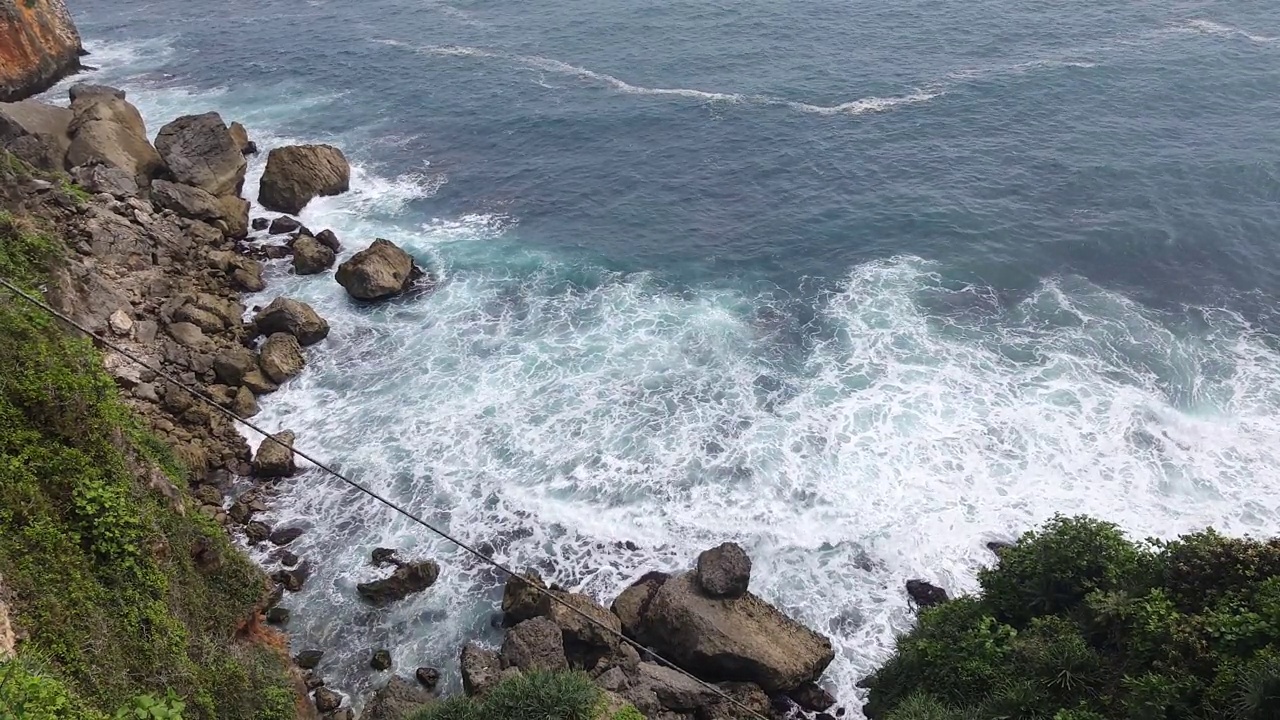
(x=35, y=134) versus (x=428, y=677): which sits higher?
(x=35, y=134)

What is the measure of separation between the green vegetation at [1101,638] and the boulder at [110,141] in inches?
1812

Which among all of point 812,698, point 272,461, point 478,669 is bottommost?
point 812,698

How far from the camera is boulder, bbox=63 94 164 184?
137ft

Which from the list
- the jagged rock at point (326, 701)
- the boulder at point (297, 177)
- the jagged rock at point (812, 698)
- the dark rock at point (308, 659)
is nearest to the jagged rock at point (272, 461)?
the dark rock at point (308, 659)

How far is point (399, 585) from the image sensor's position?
84.2ft

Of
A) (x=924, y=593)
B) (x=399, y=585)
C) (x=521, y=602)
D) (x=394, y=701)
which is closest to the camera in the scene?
(x=394, y=701)

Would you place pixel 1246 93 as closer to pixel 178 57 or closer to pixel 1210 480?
pixel 1210 480

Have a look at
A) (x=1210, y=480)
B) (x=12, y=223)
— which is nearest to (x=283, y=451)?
(x=12, y=223)

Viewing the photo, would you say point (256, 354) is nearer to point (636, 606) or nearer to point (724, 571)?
point (636, 606)

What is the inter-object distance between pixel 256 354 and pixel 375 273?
7.12 m

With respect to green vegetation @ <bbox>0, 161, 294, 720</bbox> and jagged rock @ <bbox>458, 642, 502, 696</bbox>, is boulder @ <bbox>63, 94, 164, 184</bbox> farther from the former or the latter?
jagged rock @ <bbox>458, 642, 502, 696</bbox>

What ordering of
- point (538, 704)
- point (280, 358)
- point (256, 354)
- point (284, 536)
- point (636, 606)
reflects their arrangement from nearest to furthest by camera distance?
point (538, 704) → point (636, 606) → point (284, 536) → point (280, 358) → point (256, 354)

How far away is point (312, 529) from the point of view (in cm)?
2786

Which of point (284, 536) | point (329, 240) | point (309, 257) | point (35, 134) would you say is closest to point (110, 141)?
point (35, 134)
